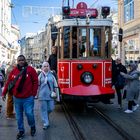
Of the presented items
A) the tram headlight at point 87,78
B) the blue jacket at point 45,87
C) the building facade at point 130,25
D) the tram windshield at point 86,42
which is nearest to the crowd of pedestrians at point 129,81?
the tram windshield at point 86,42

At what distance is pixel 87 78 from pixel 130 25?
26.4 m

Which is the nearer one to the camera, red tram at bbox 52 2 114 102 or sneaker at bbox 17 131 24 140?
sneaker at bbox 17 131 24 140

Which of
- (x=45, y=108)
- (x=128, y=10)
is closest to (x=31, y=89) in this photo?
(x=45, y=108)

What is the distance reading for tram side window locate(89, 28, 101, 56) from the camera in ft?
42.8

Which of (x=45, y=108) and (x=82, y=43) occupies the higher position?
(x=82, y=43)

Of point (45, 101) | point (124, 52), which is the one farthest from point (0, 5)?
point (45, 101)

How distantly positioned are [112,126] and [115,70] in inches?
139

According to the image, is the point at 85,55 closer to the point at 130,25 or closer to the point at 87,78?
the point at 87,78

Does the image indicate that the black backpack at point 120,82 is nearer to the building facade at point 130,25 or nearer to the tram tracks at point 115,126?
the tram tracks at point 115,126

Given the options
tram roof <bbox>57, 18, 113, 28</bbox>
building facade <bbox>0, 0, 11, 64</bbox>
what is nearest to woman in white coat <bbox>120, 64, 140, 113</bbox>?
tram roof <bbox>57, 18, 113, 28</bbox>

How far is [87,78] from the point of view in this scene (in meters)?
12.7

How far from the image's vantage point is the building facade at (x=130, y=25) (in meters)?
35.8

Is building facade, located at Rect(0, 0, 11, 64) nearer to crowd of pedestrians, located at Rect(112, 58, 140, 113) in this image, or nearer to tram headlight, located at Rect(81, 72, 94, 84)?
crowd of pedestrians, located at Rect(112, 58, 140, 113)

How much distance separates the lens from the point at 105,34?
13.1 metres
